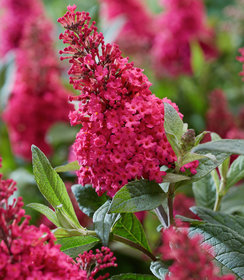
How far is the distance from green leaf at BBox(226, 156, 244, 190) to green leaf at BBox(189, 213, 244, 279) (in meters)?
0.13

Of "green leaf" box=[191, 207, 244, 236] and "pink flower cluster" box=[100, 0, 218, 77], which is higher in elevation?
"pink flower cluster" box=[100, 0, 218, 77]

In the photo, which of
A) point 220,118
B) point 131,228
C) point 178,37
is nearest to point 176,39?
point 178,37

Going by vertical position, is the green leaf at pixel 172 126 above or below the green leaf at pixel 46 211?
above

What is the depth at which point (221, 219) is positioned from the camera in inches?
19.8

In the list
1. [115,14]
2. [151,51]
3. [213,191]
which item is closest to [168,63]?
[151,51]

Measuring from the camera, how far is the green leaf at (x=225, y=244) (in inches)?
16.2

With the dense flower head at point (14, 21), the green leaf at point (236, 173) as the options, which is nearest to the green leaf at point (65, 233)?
the green leaf at point (236, 173)

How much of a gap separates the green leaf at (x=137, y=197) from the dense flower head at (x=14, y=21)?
1.31 meters

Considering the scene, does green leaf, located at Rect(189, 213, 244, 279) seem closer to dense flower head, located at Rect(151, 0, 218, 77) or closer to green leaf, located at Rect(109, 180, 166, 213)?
green leaf, located at Rect(109, 180, 166, 213)

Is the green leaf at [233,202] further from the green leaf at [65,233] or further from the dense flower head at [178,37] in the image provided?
the dense flower head at [178,37]

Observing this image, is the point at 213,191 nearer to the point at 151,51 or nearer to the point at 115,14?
the point at 151,51

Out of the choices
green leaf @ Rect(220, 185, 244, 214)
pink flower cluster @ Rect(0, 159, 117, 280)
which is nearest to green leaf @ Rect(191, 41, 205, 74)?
green leaf @ Rect(220, 185, 244, 214)

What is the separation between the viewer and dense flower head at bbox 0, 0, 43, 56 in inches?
63.1

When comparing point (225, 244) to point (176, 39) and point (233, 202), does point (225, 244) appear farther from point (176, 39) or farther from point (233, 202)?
point (176, 39)
